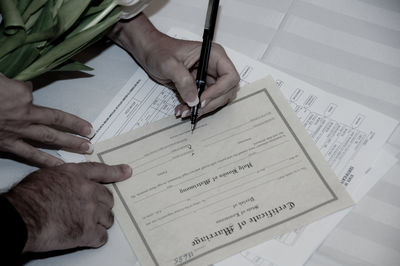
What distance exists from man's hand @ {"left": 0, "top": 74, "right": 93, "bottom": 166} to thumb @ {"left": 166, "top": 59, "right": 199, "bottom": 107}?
0.18m

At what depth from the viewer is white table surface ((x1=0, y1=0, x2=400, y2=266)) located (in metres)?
0.88

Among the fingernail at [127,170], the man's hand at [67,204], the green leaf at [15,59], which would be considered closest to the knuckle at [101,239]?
the man's hand at [67,204]

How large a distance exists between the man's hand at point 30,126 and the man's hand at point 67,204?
43 mm

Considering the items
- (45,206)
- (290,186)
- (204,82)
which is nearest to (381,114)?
(290,186)

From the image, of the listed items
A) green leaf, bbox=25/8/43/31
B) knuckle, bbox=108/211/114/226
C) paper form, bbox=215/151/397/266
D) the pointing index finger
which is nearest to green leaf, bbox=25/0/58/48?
green leaf, bbox=25/8/43/31

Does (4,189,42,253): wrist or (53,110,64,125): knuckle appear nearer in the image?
(4,189,42,253): wrist

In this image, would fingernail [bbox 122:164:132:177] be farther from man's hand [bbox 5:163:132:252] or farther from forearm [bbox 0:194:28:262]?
forearm [bbox 0:194:28:262]

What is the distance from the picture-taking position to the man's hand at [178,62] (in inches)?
32.0

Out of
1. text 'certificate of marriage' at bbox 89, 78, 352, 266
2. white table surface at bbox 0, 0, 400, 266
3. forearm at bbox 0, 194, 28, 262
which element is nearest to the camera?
forearm at bbox 0, 194, 28, 262

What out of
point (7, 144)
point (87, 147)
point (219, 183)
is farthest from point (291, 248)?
point (7, 144)

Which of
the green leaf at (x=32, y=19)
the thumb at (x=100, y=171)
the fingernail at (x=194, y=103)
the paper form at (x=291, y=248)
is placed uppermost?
the green leaf at (x=32, y=19)

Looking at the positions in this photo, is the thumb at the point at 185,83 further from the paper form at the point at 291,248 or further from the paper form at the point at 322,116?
the paper form at the point at 291,248

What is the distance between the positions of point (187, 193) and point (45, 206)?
0.23m

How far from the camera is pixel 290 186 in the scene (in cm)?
78
